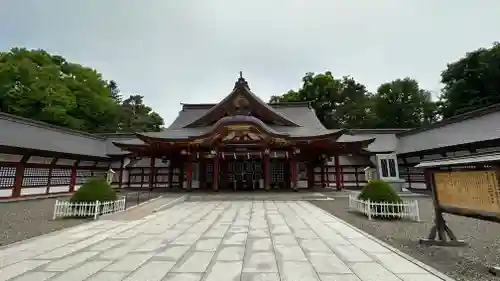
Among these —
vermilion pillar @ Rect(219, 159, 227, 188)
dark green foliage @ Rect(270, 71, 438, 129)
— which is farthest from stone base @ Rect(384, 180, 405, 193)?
dark green foliage @ Rect(270, 71, 438, 129)

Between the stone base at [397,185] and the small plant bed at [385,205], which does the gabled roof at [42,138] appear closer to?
the small plant bed at [385,205]

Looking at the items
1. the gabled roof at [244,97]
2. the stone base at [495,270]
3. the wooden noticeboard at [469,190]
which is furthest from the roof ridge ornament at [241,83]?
the stone base at [495,270]

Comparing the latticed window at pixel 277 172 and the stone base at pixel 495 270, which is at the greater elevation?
the latticed window at pixel 277 172

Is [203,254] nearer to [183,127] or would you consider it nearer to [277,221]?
[277,221]

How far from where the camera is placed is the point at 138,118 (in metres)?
51.7

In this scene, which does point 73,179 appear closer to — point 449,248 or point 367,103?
point 449,248

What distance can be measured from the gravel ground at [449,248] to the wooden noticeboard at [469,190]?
0.86 metres

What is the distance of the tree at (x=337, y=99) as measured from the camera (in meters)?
44.0

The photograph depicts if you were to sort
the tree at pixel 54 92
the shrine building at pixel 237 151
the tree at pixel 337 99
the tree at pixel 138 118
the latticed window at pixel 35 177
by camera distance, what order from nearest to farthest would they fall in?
1. the shrine building at pixel 237 151
2. the latticed window at pixel 35 177
3. the tree at pixel 54 92
4. the tree at pixel 337 99
5. the tree at pixel 138 118

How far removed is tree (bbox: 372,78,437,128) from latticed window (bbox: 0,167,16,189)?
43424mm

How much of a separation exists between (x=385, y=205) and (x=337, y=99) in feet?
137

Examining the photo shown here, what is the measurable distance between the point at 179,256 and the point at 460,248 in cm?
548

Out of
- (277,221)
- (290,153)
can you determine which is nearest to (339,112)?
(290,153)

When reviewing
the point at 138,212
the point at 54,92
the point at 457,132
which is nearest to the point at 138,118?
the point at 54,92
